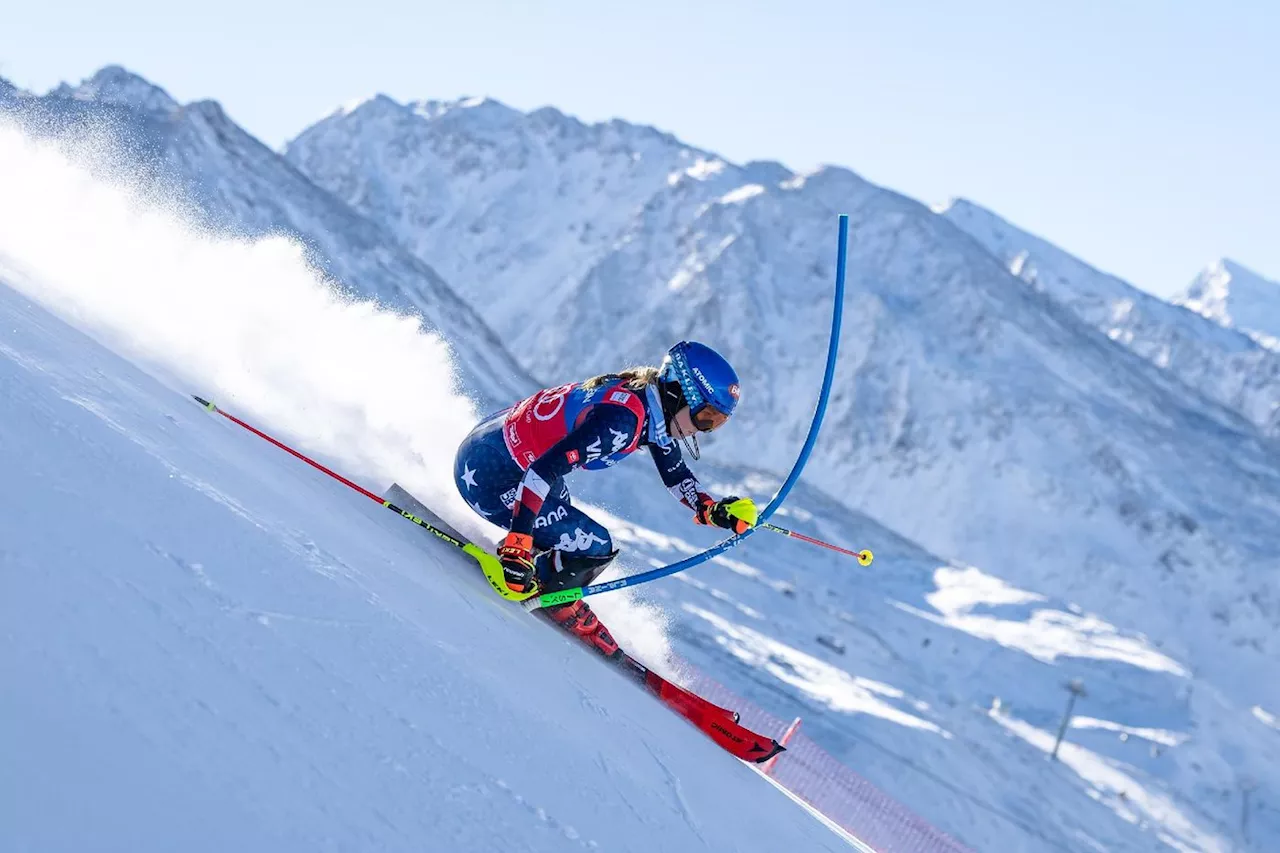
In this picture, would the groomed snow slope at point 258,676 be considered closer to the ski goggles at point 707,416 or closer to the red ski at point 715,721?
the red ski at point 715,721

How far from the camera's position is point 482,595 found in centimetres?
675

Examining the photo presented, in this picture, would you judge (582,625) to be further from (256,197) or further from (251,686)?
(256,197)

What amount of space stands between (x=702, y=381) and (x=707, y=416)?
226mm

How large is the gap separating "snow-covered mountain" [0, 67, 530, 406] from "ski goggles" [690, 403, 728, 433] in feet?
255

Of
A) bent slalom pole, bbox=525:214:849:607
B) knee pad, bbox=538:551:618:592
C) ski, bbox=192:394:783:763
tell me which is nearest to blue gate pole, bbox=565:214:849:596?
bent slalom pole, bbox=525:214:849:607

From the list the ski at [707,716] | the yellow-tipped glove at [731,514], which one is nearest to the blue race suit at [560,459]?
the yellow-tipped glove at [731,514]

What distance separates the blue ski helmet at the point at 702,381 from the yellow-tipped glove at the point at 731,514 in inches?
47.1

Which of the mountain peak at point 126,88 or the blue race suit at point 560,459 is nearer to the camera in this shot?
the blue race suit at point 560,459

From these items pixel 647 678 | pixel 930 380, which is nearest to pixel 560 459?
pixel 647 678

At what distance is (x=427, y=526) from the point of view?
762 centimetres

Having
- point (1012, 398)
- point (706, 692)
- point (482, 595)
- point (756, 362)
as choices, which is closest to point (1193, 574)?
point (1012, 398)

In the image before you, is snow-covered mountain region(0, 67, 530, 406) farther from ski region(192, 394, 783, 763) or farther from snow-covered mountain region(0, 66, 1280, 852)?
ski region(192, 394, 783, 763)

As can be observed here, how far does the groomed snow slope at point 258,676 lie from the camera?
8.84 ft

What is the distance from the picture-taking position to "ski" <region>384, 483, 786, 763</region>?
7.11m
